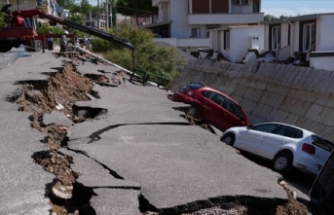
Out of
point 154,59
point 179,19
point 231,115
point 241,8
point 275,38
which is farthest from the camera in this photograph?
point 179,19

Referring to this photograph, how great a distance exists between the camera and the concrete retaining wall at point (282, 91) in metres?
20.1

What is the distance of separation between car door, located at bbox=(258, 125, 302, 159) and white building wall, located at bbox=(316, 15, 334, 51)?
526 inches

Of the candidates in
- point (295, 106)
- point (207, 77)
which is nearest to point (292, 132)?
point (295, 106)

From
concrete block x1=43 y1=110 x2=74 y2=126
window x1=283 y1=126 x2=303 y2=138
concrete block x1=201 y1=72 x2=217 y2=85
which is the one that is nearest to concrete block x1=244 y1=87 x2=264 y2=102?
concrete block x1=201 y1=72 x2=217 y2=85

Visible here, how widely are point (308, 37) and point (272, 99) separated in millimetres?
5743

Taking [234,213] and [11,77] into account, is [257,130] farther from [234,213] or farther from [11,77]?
[234,213]

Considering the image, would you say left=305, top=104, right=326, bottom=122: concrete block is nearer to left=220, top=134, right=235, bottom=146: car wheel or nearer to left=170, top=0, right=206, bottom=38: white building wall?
left=220, top=134, right=235, bottom=146: car wheel

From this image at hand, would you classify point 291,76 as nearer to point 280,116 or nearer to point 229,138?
point 280,116

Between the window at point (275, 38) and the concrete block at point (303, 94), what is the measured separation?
922 cm

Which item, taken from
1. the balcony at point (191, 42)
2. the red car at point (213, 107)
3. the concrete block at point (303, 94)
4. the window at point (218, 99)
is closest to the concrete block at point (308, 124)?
the concrete block at point (303, 94)

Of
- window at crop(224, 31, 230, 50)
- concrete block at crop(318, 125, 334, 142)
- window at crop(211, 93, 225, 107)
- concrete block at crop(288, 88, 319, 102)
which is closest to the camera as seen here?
concrete block at crop(318, 125, 334, 142)

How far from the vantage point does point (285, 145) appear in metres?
13.9

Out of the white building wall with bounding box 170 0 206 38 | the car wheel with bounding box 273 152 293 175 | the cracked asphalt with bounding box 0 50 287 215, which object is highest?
the white building wall with bounding box 170 0 206 38

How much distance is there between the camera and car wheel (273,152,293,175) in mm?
13541
